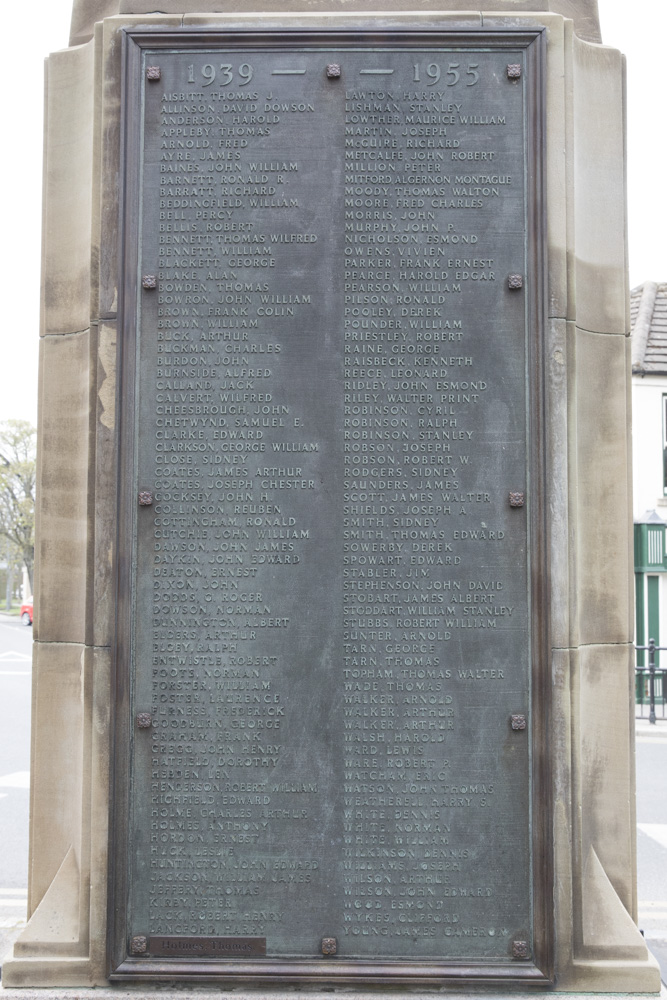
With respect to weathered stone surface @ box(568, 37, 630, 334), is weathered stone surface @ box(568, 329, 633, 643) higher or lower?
lower

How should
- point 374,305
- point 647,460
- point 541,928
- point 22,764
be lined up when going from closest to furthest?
point 541,928
point 374,305
point 22,764
point 647,460

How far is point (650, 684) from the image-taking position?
15148 millimetres

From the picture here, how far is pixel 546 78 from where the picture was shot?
13.5 ft

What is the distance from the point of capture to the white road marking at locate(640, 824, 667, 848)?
8.72 m

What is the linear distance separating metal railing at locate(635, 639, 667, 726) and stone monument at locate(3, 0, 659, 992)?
462 inches

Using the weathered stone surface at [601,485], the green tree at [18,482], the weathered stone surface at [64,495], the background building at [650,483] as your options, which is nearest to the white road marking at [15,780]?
the weathered stone surface at [64,495]

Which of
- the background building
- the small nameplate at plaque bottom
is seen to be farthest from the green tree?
the small nameplate at plaque bottom

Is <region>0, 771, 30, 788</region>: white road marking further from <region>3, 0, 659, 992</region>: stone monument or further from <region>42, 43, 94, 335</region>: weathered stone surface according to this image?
<region>42, 43, 94, 335</region>: weathered stone surface

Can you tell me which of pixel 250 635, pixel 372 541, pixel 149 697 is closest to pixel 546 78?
pixel 372 541

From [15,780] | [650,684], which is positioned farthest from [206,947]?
[650,684]

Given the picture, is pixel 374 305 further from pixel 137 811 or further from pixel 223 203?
pixel 137 811

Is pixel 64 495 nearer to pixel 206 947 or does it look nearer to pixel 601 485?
pixel 206 947

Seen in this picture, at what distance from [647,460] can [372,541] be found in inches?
689

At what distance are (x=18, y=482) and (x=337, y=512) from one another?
59914 millimetres
